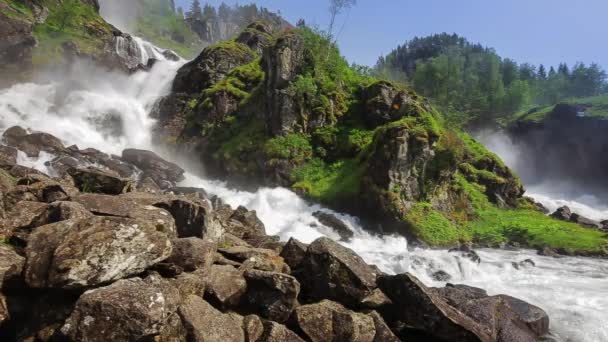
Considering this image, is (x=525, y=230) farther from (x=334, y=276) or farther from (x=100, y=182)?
(x=100, y=182)

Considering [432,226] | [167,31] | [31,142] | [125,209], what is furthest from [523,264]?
[167,31]

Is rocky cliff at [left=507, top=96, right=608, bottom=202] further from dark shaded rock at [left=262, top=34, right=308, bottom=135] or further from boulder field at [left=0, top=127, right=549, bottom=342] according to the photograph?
boulder field at [left=0, top=127, right=549, bottom=342]

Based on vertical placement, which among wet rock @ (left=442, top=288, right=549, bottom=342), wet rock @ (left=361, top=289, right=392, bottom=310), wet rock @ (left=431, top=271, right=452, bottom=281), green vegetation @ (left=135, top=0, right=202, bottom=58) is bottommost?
wet rock @ (left=442, top=288, right=549, bottom=342)

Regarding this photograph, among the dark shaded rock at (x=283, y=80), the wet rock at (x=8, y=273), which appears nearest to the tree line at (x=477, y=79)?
the dark shaded rock at (x=283, y=80)

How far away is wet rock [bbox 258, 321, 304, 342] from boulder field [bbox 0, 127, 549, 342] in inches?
1.0

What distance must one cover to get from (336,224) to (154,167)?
52.7ft

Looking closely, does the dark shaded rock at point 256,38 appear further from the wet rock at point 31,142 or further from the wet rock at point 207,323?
the wet rock at point 207,323

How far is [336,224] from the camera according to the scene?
22.9 m

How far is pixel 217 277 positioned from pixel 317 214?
52.7 feet

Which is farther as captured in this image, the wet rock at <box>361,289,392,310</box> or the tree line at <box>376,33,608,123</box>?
the tree line at <box>376,33,608,123</box>

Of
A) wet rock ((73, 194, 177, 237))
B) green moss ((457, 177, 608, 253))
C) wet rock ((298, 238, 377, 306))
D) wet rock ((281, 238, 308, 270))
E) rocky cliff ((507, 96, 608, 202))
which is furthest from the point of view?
rocky cliff ((507, 96, 608, 202))

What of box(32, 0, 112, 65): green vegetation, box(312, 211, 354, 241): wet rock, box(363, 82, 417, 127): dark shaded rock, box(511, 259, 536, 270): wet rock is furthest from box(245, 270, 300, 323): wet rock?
box(32, 0, 112, 65): green vegetation

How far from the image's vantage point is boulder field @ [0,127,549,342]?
6.06 meters

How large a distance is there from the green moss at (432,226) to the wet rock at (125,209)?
56.9ft
